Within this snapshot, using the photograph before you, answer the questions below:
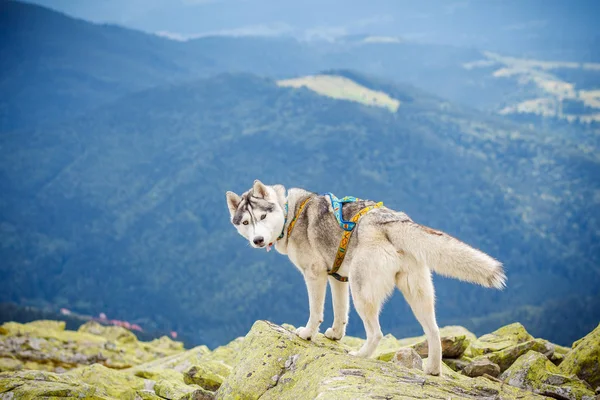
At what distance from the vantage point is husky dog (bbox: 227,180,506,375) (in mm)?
12052

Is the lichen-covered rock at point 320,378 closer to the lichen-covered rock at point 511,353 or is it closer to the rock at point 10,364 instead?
the lichen-covered rock at point 511,353

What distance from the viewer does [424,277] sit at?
12664 millimetres

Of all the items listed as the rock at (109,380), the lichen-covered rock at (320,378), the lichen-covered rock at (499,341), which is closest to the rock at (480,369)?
the lichen-covered rock at (320,378)

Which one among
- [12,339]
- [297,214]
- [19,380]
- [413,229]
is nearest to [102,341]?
[12,339]

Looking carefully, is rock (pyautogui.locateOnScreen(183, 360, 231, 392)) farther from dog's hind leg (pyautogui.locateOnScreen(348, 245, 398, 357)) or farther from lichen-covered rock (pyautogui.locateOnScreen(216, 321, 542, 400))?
dog's hind leg (pyautogui.locateOnScreen(348, 245, 398, 357))

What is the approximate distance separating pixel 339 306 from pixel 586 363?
6.15 m

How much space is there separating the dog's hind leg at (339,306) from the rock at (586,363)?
5.59 meters

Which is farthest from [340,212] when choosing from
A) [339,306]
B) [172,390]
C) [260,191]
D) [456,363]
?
[172,390]

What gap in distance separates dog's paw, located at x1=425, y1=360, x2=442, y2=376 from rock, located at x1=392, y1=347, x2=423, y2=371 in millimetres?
1063

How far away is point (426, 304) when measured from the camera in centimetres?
1262

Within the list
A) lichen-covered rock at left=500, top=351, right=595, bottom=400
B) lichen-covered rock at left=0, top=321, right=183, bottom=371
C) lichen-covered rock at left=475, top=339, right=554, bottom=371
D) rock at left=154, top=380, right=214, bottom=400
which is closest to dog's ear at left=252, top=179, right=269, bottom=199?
rock at left=154, top=380, right=214, bottom=400

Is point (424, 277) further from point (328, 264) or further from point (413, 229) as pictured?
point (328, 264)

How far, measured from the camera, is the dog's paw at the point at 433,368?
1259 cm

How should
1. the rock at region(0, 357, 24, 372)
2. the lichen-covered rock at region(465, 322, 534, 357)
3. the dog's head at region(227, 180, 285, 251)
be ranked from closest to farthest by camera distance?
the dog's head at region(227, 180, 285, 251), the lichen-covered rock at region(465, 322, 534, 357), the rock at region(0, 357, 24, 372)
